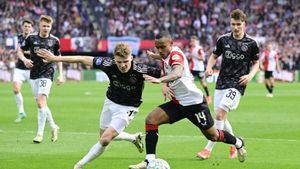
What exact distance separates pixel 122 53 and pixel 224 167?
266cm

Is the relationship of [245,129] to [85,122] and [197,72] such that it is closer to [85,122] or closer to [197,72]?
[85,122]

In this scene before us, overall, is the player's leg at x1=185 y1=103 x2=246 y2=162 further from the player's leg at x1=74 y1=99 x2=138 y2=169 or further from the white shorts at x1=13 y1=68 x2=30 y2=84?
the white shorts at x1=13 y1=68 x2=30 y2=84

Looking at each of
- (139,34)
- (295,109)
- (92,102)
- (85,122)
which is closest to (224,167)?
(85,122)

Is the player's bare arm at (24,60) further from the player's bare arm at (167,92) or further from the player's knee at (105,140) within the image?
the player's knee at (105,140)

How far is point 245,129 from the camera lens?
1916 cm

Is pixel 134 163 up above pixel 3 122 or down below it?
above

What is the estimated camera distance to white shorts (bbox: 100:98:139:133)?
11.9 m

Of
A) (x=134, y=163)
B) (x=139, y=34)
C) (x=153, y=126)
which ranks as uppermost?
(x=153, y=126)

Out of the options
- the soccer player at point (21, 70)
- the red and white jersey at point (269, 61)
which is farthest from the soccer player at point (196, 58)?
the soccer player at point (21, 70)

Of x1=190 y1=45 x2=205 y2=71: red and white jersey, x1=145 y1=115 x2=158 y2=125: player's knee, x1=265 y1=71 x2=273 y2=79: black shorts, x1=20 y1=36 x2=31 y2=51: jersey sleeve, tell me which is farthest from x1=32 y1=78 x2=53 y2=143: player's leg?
x1=265 y1=71 x2=273 y2=79: black shorts

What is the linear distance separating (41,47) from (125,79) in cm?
536

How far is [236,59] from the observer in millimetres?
13977

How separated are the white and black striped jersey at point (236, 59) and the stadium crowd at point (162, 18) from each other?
4029cm

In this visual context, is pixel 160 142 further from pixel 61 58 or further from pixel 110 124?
pixel 61 58
